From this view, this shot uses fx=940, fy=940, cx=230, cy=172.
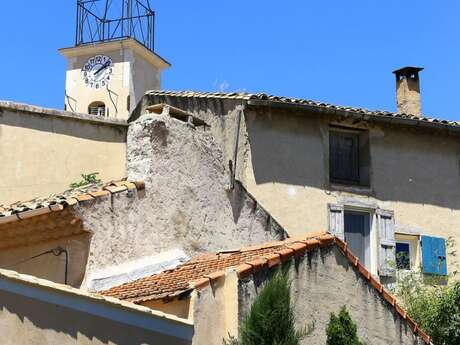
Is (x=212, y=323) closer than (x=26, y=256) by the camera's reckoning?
Yes

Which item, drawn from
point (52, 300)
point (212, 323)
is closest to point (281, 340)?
point (212, 323)

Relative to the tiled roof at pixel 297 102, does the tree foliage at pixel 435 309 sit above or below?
below

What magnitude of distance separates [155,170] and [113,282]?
6.04 ft

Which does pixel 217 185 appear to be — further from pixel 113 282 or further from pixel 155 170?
pixel 113 282

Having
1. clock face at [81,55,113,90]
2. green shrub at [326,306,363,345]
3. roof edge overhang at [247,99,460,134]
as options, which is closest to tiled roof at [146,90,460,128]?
roof edge overhang at [247,99,460,134]

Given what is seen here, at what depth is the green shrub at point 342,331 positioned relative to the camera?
10805 mm

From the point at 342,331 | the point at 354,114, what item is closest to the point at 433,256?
the point at 354,114

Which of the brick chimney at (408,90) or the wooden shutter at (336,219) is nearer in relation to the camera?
the wooden shutter at (336,219)

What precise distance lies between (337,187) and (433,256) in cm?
279

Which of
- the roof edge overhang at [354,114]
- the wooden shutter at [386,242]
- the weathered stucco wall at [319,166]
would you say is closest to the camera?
the roof edge overhang at [354,114]

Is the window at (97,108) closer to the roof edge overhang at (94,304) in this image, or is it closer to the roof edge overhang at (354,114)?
the roof edge overhang at (354,114)

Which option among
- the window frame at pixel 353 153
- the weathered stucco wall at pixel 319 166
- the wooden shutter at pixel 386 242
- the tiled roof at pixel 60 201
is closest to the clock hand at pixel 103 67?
the weathered stucco wall at pixel 319 166

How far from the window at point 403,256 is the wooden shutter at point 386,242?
305 millimetres

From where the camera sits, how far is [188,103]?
21.1 m
